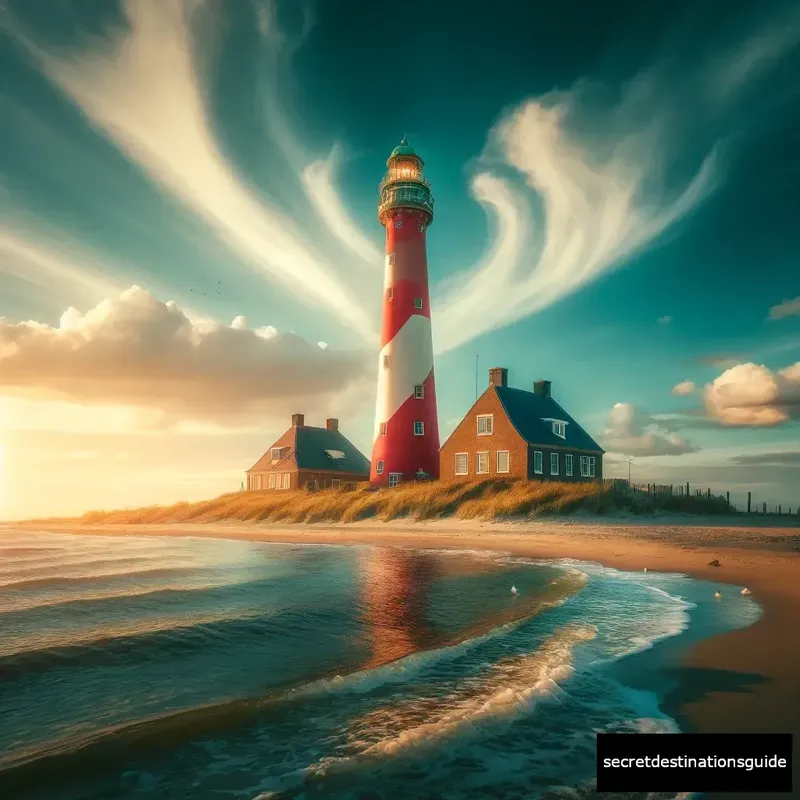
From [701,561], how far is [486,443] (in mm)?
21843

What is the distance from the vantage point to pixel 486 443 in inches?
1505

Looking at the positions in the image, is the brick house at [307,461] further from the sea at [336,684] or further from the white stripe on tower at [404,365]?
the sea at [336,684]

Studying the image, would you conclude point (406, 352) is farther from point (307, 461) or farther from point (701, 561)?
point (701, 561)

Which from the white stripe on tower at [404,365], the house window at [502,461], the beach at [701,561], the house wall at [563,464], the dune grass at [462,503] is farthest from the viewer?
the white stripe on tower at [404,365]

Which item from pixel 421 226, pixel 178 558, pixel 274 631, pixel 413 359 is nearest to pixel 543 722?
pixel 274 631

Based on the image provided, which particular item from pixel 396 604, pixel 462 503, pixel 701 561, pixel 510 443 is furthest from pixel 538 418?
pixel 396 604

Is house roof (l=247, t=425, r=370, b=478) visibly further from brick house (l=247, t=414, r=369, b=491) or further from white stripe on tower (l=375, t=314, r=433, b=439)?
white stripe on tower (l=375, t=314, r=433, b=439)

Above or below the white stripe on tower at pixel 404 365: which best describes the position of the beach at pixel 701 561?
below

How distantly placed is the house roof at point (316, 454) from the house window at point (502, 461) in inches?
798

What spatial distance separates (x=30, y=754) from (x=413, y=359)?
3427cm

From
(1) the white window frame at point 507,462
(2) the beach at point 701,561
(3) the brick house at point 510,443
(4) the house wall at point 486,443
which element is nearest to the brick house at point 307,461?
(2) the beach at point 701,561

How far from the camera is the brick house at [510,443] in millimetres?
36906

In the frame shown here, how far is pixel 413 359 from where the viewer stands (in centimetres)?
3856

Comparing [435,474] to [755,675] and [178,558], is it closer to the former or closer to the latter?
[178,558]
